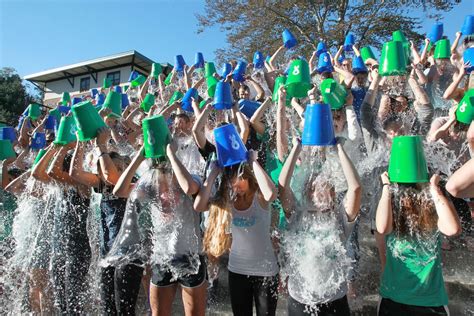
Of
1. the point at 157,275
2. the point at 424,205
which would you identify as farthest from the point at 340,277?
the point at 157,275

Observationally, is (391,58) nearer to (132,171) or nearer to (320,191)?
(320,191)

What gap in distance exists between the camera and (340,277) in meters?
2.51

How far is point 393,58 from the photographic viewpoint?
3.87 meters

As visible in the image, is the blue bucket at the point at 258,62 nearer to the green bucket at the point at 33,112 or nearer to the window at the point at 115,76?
the green bucket at the point at 33,112

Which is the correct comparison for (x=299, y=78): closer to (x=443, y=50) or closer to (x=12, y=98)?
(x=443, y=50)

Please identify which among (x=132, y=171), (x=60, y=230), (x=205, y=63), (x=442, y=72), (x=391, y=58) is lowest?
(x=60, y=230)

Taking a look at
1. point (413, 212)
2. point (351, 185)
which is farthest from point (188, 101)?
point (413, 212)

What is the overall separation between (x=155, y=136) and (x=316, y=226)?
133 cm

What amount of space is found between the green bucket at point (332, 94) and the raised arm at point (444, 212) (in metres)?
1.44

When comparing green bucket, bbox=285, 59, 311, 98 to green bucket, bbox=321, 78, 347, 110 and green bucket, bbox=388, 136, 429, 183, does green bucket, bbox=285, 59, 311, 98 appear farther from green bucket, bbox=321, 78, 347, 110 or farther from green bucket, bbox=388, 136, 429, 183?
green bucket, bbox=388, 136, 429, 183

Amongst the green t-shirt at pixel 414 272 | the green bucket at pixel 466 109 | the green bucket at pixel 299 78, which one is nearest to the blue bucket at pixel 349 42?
the green bucket at pixel 299 78

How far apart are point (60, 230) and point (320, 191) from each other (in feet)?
8.52

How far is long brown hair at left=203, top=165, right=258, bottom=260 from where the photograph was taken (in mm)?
3016

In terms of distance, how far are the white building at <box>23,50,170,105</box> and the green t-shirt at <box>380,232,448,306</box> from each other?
2447 cm
